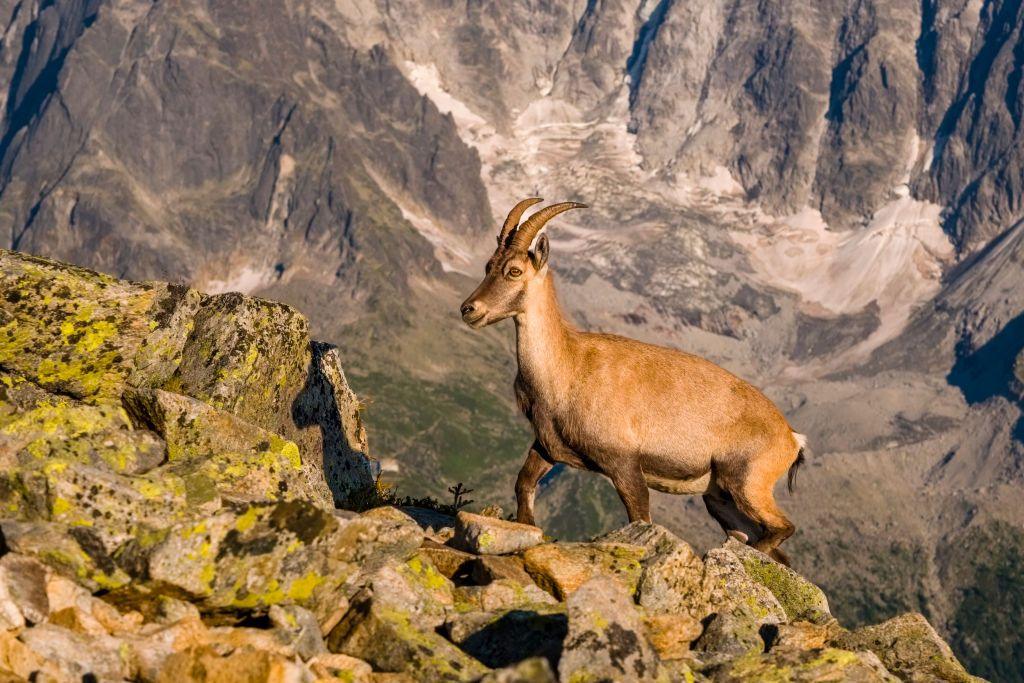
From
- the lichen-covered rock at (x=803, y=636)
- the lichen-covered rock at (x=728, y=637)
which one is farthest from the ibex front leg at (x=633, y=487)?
the lichen-covered rock at (x=728, y=637)

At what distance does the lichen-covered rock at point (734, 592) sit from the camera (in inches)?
618

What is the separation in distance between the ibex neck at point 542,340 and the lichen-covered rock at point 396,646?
29.8 ft

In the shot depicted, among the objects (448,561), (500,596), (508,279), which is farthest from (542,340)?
(500,596)

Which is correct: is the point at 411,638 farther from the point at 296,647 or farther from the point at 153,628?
the point at 153,628

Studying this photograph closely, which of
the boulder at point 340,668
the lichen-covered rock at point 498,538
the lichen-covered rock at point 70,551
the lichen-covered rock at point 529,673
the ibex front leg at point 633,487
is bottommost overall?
the ibex front leg at point 633,487

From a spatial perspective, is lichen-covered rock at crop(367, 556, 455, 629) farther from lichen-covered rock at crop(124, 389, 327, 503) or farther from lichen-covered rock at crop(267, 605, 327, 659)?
lichen-covered rock at crop(124, 389, 327, 503)

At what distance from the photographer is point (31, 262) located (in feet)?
70.1

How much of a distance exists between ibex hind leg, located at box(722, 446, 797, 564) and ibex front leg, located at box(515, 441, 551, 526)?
3637 millimetres

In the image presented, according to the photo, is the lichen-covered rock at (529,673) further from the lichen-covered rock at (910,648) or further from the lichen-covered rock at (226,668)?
the lichen-covered rock at (910,648)

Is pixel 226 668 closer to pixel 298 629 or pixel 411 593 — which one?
pixel 298 629

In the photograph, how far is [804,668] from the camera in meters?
13.1

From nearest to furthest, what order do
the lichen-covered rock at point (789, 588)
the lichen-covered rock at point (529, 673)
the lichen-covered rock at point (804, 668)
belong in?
the lichen-covered rock at point (529, 673) < the lichen-covered rock at point (804, 668) < the lichen-covered rock at point (789, 588)

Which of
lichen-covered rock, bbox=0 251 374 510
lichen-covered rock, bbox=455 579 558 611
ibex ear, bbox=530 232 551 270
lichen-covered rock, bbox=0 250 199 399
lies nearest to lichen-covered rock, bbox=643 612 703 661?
lichen-covered rock, bbox=455 579 558 611

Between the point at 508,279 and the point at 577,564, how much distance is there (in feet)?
25.0
